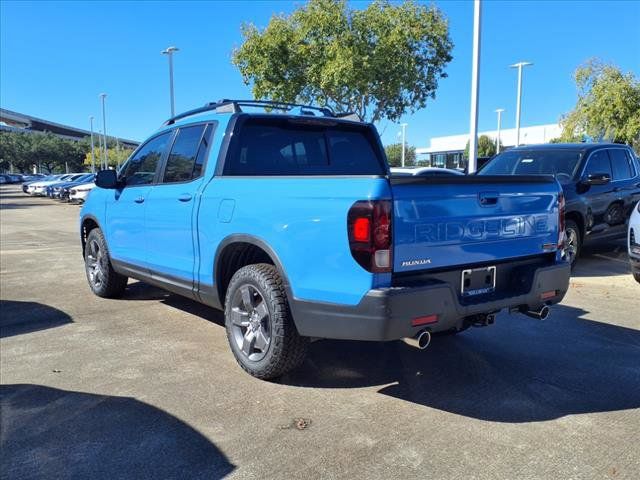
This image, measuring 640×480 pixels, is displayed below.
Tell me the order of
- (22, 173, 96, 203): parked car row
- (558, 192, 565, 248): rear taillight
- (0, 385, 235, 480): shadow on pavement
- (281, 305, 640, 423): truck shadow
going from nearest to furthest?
(0, 385, 235, 480): shadow on pavement < (281, 305, 640, 423): truck shadow < (558, 192, 565, 248): rear taillight < (22, 173, 96, 203): parked car row

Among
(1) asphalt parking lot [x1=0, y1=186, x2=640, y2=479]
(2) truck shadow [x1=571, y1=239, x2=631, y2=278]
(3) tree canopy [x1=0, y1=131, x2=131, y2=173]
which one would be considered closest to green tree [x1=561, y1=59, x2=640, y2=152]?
(2) truck shadow [x1=571, y1=239, x2=631, y2=278]

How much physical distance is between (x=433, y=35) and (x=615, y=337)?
16.5 meters

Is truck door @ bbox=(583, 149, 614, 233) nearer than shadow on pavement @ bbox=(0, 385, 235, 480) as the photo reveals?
No

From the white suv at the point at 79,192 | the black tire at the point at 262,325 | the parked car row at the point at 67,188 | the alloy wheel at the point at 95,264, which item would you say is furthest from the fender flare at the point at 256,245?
the white suv at the point at 79,192

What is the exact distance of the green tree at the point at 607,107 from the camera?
23266 mm

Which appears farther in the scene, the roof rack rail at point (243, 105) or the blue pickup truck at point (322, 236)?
the roof rack rail at point (243, 105)

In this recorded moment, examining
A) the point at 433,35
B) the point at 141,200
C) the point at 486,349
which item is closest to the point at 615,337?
the point at 486,349

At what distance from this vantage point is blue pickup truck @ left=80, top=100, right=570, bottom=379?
3.15m

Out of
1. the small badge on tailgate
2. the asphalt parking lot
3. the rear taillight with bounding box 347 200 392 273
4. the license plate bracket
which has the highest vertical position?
the rear taillight with bounding box 347 200 392 273

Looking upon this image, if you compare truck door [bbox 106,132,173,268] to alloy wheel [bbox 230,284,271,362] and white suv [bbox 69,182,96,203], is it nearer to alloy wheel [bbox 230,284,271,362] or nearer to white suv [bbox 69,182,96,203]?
alloy wheel [bbox 230,284,271,362]

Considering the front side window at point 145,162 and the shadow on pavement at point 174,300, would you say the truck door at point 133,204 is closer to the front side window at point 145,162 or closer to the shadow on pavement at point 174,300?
the front side window at point 145,162

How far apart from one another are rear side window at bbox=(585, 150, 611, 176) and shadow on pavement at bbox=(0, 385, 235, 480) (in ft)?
25.1

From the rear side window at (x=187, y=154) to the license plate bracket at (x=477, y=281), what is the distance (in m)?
2.33

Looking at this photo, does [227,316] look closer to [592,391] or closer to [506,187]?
[506,187]
